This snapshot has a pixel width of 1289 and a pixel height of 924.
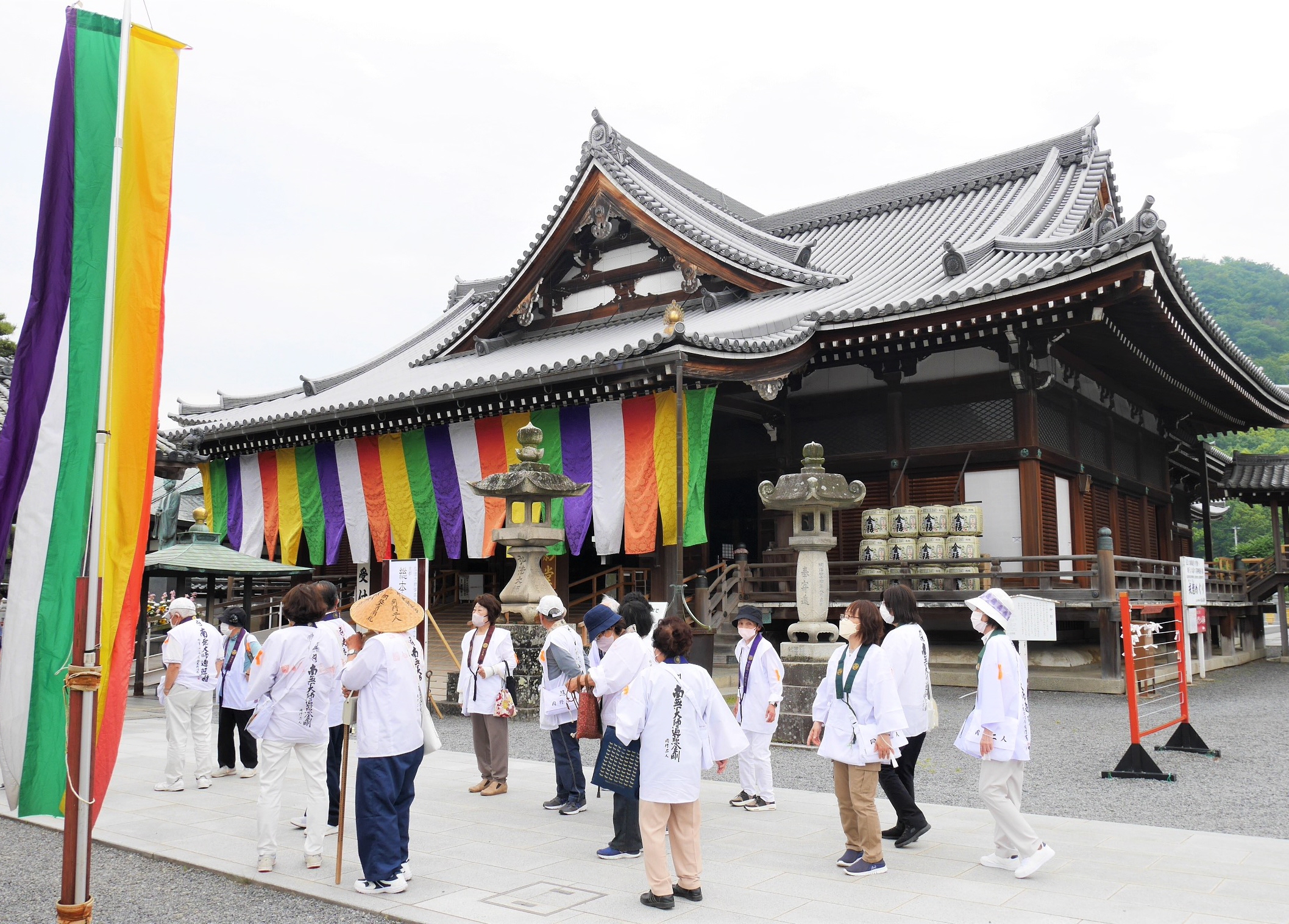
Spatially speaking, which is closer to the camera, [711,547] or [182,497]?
[711,547]

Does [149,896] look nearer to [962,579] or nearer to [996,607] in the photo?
[996,607]

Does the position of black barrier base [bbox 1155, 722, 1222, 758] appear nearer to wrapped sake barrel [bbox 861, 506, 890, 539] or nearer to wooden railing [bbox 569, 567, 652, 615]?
wrapped sake barrel [bbox 861, 506, 890, 539]

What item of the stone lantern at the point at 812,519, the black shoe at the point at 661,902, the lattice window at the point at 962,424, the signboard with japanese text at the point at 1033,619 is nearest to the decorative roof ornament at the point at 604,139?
the lattice window at the point at 962,424

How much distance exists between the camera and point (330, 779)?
21.8 ft

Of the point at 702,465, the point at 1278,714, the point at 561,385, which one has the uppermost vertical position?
the point at 561,385

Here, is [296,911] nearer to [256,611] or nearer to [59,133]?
[59,133]

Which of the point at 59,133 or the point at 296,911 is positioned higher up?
the point at 59,133

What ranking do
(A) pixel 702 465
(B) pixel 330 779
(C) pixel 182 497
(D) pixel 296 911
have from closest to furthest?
1. (D) pixel 296 911
2. (B) pixel 330 779
3. (A) pixel 702 465
4. (C) pixel 182 497

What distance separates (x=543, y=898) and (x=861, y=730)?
1885 mm

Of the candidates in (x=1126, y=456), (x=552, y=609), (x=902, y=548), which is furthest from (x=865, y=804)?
(x=1126, y=456)

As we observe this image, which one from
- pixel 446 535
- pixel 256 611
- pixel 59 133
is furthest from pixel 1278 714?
pixel 256 611

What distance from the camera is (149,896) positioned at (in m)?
5.27

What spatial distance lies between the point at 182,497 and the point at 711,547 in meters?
15.9

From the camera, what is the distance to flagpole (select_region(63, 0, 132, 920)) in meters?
3.89
